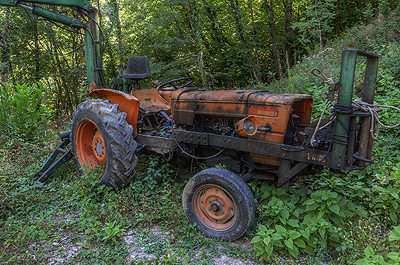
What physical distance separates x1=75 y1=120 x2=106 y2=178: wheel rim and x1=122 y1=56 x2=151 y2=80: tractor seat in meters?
1.05

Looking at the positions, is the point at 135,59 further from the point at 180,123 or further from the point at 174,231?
the point at 174,231

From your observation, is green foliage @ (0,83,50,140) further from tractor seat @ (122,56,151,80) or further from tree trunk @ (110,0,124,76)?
tree trunk @ (110,0,124,76)

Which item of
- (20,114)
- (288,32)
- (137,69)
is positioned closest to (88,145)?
(137,69)

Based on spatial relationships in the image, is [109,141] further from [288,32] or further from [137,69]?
[288,32]

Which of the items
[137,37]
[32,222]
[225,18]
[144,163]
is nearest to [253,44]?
[225,18]

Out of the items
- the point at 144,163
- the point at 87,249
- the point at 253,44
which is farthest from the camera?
the point at 253,44

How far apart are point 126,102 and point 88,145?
1.04 meters

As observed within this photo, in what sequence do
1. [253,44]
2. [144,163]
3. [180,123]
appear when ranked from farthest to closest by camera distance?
[253,44] → [144,163] → [180,123]

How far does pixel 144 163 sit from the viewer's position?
4.29 meters

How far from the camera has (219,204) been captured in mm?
2793

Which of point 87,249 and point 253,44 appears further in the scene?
point 253,44

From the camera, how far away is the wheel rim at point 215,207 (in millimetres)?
2766

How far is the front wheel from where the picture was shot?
260 cm

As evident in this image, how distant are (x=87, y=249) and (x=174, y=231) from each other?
2.93ft
